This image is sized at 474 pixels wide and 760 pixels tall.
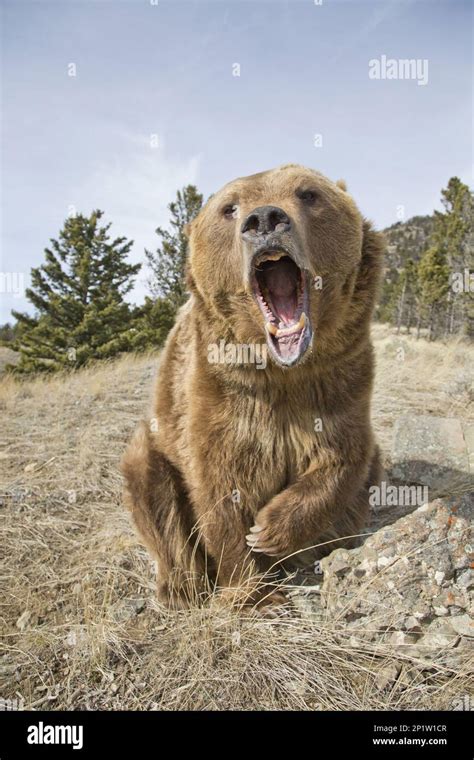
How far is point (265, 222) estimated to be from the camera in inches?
94.0

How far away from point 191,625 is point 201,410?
3.83ft

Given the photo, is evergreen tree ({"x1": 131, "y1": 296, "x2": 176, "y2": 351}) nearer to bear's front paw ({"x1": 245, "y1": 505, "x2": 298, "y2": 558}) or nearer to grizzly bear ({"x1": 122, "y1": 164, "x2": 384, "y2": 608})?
grizzly bear ({"x1": 122, "y1": 164, "x2": 384, "y2": 608})

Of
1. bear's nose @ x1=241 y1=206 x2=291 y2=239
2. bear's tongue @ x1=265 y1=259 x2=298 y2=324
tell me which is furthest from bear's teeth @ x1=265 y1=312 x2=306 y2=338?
bear's nose @ x1=241 y1=206 x2=291 y2=239

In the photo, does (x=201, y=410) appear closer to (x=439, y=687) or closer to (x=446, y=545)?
(x=446, y=545)

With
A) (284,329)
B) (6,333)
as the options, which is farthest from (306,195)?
(6,333)

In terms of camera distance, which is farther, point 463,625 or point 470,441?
point 470,441

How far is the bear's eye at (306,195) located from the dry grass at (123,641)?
2.21 m

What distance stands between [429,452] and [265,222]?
119 inches

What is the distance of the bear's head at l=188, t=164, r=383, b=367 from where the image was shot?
8.36 feet

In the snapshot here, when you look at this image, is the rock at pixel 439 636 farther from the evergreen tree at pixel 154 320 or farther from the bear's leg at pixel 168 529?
the evergreen tree at pixel 154 320

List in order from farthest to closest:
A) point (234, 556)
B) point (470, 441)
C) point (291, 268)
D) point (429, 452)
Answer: point (470, 441)
point (429, 452)
point (234, 556)
point (291, 268)

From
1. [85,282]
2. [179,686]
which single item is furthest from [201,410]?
[85,282]

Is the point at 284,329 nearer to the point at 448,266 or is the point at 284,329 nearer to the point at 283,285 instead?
the point at 283,285

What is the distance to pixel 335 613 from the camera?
2.74 m
